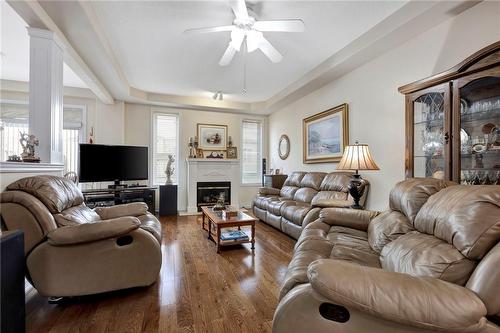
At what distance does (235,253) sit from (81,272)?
1.60 meters

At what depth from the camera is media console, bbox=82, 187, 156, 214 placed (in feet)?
14.0

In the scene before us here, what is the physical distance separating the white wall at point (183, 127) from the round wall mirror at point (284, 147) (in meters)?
0.73

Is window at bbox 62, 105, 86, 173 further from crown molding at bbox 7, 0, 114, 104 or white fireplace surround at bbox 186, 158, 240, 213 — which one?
white fireplace surround at bbox 186, 158, 240, 213

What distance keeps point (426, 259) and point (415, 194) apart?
2.17ft

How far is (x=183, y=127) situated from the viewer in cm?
574

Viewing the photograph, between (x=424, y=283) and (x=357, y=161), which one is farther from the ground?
(x=357, y=161)

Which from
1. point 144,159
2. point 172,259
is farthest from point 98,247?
point 144,159

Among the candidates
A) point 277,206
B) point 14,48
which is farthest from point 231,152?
point 14,48

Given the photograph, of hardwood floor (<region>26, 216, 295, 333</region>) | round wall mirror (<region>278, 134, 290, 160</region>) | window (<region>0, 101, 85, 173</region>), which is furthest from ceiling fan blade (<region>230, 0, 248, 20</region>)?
window (<region>0, 101, 85, 173</region>)

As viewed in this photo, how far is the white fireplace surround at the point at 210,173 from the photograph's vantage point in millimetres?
5523

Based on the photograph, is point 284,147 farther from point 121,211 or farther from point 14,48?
point 14,48

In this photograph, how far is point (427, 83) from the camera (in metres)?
2.11

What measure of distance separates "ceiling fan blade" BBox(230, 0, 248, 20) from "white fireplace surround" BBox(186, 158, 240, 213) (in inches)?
145

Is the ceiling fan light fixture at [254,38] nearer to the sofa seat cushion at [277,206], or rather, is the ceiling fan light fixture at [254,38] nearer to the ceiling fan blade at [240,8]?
the ceiling fan blade at [240,8]
